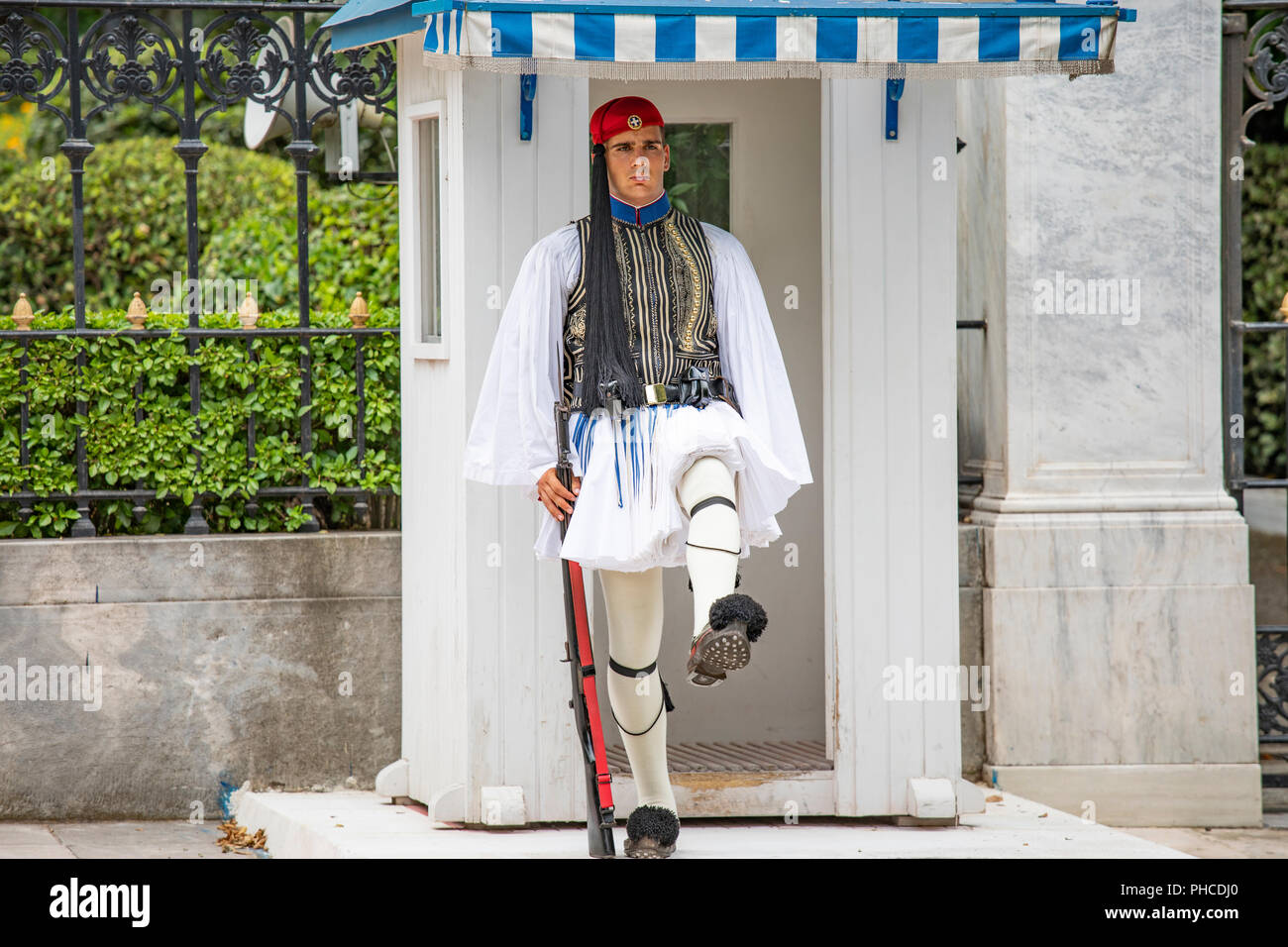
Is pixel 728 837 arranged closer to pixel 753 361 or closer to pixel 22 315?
pixel 753 361

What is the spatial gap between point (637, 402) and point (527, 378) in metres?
0.32

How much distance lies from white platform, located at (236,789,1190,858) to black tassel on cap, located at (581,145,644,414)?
1.37 meters

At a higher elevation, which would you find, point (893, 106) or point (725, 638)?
point (893, 106)

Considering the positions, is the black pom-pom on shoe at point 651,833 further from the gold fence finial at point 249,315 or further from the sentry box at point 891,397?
the gold fence finial at point 249,315

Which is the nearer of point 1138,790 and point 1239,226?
point 1138,790

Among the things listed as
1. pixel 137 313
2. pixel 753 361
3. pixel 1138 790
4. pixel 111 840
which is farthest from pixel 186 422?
pixel 1138 790

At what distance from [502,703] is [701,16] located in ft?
7.17

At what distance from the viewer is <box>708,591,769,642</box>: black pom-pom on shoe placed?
12.9 feet

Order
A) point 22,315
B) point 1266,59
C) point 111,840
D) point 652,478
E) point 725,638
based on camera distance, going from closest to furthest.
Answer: point 725,638, point 652,478, point 111,840, point 22,315, point 1266,59

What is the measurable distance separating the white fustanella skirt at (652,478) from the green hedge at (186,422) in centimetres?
178

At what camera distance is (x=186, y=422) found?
5.86m

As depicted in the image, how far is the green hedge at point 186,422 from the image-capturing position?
5789 millimetres

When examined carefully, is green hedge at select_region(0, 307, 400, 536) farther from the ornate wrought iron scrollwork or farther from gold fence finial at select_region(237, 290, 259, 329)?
the ornate wrought iron scrollwork

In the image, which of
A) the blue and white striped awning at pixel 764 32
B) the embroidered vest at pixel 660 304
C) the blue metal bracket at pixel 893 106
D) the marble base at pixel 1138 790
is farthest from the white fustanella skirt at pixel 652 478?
the marble base at pixel 1138 790
